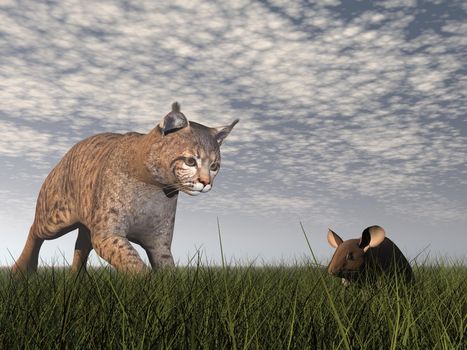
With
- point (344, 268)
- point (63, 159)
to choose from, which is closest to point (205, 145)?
point (344, 268)

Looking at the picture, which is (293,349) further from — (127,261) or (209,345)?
(127,261)

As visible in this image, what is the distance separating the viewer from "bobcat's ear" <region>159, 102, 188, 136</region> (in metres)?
5.32

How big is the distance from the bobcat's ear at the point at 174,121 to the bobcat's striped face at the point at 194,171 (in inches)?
12.2

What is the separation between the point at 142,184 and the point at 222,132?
956mm

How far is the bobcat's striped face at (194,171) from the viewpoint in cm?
523

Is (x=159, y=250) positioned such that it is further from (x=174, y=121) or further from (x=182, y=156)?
(x=174, y=121)

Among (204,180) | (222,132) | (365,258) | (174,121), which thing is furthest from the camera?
(222,132)

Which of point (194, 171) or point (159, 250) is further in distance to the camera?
point (159, 250)

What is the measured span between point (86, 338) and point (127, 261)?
3.10 metres

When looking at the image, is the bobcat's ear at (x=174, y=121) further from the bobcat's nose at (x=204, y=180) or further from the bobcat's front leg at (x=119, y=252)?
the bobcat's front leg at (x=119, y=252)

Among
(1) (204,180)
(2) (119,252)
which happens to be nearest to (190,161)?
(1) (204,180)

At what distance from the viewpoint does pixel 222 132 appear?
570cm

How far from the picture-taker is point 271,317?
7.47 feet

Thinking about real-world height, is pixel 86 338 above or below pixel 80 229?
below
